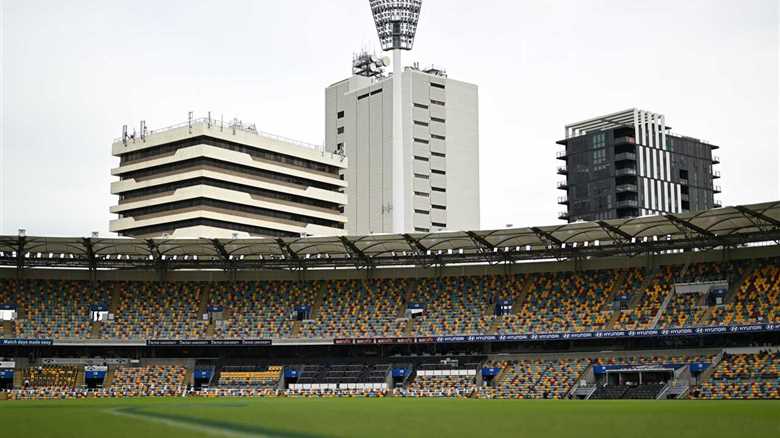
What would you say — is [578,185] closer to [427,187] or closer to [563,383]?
[427,187]

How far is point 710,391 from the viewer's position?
6316 cm

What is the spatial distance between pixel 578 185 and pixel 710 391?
387 feet

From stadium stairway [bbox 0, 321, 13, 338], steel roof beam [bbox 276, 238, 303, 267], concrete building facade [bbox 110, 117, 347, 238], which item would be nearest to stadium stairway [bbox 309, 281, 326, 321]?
steel roof beam [bbox 276, 238, 303, 267]

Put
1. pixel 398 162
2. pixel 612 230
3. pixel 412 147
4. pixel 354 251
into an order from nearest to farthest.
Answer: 1. pixel 612 230
2. pixel 354 251
3. pixel 398 162
4. pixel 412 147

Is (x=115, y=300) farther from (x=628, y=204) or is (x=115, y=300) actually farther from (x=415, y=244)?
(x=628, y=204)

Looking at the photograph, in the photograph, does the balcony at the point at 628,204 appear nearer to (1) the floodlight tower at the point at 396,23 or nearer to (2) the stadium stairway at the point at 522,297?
(1) the floodlight tower at the point at 396,23

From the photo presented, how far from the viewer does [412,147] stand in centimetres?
16275

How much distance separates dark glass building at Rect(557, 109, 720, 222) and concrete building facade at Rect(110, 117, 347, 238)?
5265 centimetres

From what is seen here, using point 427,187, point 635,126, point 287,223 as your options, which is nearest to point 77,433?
point 287,223

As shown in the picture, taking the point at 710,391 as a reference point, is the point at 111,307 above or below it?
above

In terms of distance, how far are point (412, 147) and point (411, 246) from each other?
282ft

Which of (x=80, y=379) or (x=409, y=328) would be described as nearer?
(x=80, y=379)

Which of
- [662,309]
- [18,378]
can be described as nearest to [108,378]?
[18,378]

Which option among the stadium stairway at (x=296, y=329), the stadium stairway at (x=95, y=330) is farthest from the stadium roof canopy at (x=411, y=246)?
the stadium stairway at (x=296, y=329)
